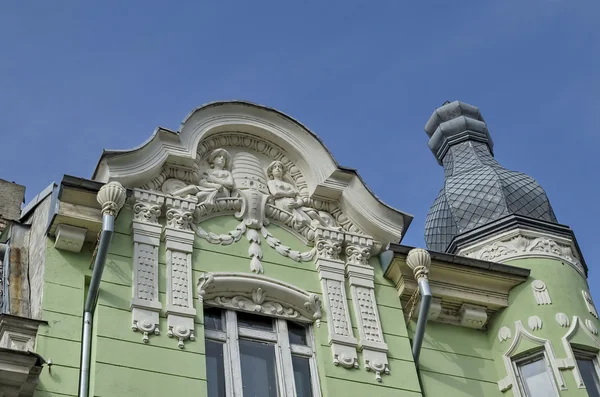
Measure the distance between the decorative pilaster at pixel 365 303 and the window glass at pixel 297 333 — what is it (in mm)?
703

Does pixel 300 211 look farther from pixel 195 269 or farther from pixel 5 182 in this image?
pixel 5 182

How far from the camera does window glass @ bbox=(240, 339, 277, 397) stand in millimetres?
12464

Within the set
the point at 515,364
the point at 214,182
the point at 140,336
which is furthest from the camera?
the point at 515,364

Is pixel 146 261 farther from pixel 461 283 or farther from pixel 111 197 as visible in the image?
pixel 461 283

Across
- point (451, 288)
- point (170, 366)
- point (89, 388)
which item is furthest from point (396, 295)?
point (89, 388)

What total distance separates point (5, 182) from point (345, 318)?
21.8ft

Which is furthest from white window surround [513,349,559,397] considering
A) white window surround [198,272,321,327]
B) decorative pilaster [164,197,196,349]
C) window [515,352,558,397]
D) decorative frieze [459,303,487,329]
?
decorative pilaster [164,197,196,349]

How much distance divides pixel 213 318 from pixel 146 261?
107cm

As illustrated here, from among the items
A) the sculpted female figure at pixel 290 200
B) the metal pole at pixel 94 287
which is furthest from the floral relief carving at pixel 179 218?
the sculpted female figure at pixel 290 200

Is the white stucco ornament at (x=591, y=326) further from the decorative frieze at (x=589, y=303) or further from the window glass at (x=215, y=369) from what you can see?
the window glass at (x=215, y=369)

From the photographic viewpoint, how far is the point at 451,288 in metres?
14.8

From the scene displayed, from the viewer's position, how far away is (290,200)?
14.7 metres

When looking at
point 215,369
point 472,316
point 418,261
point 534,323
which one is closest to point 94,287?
point 215,369

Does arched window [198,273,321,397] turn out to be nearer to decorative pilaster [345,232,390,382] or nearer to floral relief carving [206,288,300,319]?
floral relief carving [206,288,300,319]
